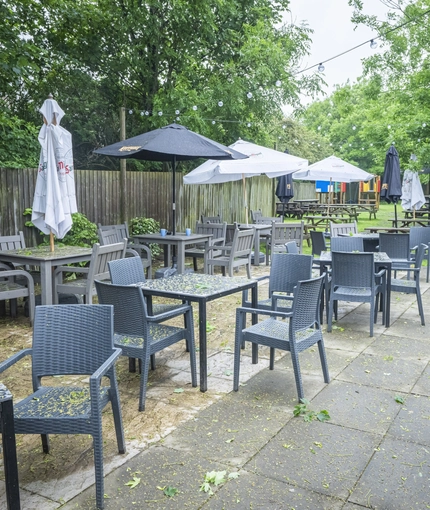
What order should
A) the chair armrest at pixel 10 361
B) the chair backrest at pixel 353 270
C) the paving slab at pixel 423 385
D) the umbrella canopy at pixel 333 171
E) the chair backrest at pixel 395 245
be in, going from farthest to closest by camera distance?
the umbrella canopy at pixel 333 171, the chair backrest at pixel 395 245, the chair backrest at pixel 353 270, the paving slab at pixel 423 385, the chair armrest at pixel 10 361

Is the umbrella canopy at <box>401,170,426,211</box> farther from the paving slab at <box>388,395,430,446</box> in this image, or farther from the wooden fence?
the paving slab at <box>388,395,430,446</box>

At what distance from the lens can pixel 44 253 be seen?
640 cm

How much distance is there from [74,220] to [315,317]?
5.58m

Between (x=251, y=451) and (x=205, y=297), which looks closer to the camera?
(x=251, y=451)

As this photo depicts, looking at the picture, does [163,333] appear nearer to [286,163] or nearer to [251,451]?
[251,451]

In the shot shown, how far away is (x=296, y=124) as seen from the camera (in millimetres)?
32156

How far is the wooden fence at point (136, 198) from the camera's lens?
8.22 m

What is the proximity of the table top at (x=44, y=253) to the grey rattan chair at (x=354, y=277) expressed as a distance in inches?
121

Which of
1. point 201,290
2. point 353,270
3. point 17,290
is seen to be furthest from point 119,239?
point 201,290

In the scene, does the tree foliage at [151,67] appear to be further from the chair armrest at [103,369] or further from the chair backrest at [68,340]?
the chair armrest at [103,369]

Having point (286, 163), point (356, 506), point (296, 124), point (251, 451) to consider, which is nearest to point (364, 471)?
point (356, 506)

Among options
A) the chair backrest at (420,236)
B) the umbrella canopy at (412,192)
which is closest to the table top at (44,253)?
the chair backrest at (420,236)

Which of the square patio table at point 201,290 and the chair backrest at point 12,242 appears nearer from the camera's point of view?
the square patio table at point 201,290

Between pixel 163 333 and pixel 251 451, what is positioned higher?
pixel 163 333
